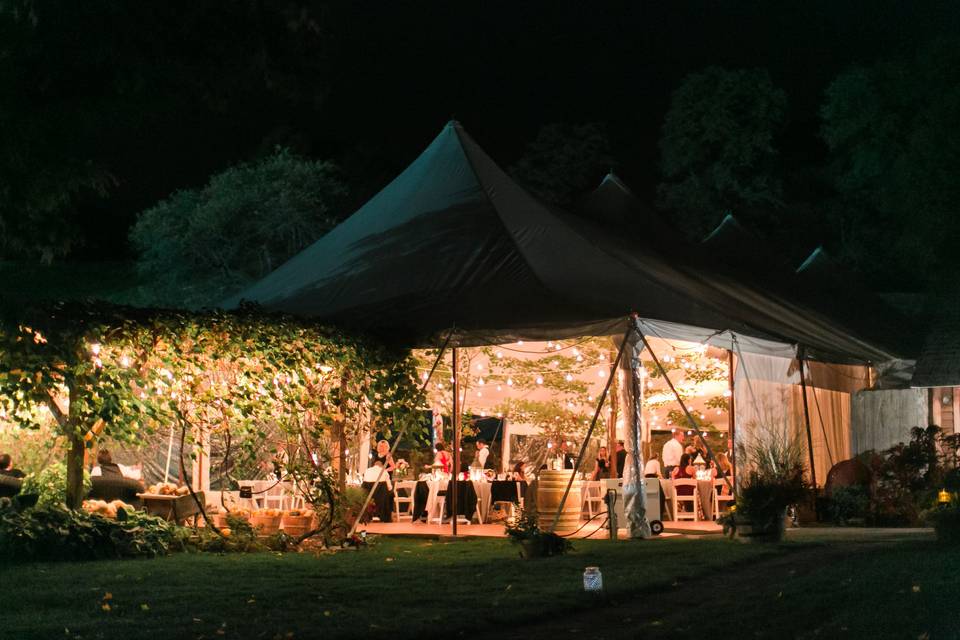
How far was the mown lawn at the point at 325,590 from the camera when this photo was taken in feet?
23.4

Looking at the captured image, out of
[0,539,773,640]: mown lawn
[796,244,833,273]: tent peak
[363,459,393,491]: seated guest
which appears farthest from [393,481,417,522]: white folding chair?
[796,244,833,273]: tent peak

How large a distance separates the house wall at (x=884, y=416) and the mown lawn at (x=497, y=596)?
8.49 metres

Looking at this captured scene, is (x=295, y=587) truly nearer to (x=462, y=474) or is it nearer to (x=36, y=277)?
(x=462, y=474)

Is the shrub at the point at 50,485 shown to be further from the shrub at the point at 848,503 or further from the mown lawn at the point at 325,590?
the shrub at the point at 848,503

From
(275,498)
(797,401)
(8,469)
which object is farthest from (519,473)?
(8,469)

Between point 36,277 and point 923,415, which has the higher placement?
point 36,277

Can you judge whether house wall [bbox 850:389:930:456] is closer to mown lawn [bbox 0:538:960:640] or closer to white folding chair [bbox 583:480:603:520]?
white folding chair [bbox 583:480:603:520]

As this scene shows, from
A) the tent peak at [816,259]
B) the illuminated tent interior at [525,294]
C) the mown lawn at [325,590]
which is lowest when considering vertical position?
the mown lawn at [325,590]

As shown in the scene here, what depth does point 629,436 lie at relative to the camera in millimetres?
13367

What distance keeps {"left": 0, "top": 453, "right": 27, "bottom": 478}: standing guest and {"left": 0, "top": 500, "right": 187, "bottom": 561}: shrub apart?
159 cm

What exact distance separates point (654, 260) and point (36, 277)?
4092cm

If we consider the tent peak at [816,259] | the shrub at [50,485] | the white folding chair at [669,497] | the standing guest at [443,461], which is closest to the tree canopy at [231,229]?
the tent peak at [816,259]

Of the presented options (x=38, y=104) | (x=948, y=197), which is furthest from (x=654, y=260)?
(x=948, y=197)

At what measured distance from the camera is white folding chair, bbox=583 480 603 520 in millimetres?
16453
